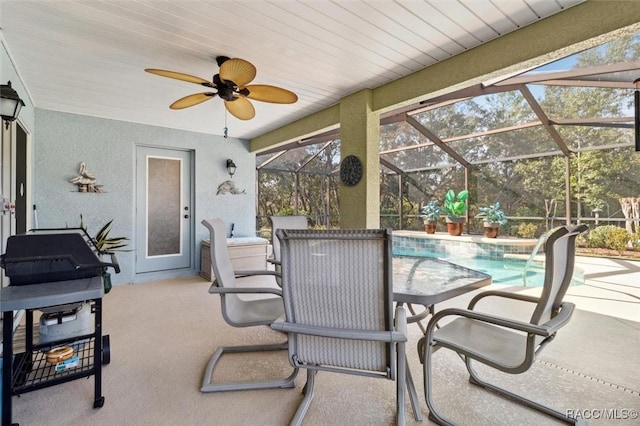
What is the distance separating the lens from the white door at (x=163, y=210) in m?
4.76

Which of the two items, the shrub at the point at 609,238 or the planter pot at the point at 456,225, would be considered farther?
the planter pot at the point at 456,225

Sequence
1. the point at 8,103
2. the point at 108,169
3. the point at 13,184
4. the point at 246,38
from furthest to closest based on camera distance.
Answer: the point at 108,169 < the point at 13,184 < the point at 246,38 < the point at 8,103

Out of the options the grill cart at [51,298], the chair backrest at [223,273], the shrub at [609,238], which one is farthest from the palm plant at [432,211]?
the grill cart at [51,298]

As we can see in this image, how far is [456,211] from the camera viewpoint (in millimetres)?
7398

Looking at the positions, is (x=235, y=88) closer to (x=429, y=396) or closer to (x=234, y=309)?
(x=234, y=309)

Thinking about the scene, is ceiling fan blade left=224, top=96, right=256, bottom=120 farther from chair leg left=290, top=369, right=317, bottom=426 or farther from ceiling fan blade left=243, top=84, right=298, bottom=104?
chair leg left=290, top=369, right=317, bottom=426

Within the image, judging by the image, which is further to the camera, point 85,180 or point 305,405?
point 85,180

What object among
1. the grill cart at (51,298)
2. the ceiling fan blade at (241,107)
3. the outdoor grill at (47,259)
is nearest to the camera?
the grill cart at (51,298)

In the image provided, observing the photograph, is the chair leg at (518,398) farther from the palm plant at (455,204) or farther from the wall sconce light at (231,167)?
the palm plant at (455,204)

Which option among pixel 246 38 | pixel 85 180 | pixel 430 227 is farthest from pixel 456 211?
pixel 85 180

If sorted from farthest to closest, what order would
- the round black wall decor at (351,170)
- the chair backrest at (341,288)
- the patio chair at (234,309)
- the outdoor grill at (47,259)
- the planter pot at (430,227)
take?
the planter pot at (430,227)
the round black wall decor at (351,170)
the patio chair at (234,309)
the outdoor grill at (47,259)
the chair backrest at (341,288)

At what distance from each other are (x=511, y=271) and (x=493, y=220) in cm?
182

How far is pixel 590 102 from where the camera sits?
213 inches

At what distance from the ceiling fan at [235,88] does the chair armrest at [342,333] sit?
72.4 inches
